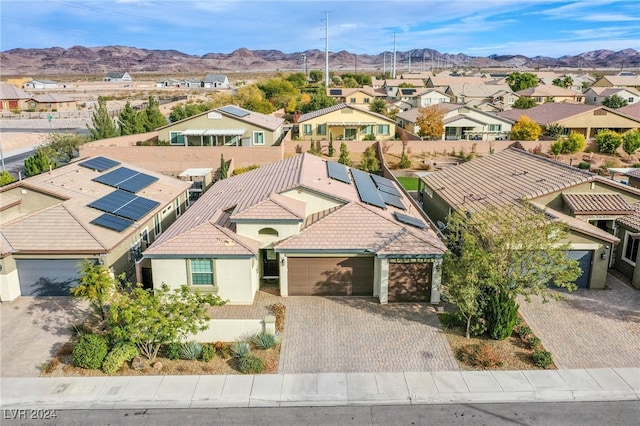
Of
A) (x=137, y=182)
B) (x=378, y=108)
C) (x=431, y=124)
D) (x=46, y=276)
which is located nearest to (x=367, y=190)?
(x=137, y=182)

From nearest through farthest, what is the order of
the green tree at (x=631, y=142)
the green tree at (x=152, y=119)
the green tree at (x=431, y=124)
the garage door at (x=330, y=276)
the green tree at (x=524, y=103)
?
1. the garage door at (x=330, y=276)
2. the green tree at (x=631, y=142)
3. the green tree at (x=152, y=119)
4. the green tree at (x=431, y=124)
5. the green tree at (x=524, y=103)

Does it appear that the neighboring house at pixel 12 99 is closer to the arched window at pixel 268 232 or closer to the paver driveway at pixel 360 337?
the arched window at pixel 268 232

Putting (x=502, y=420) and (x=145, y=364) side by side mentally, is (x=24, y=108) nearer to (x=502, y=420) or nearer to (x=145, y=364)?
(x=145, y=364)

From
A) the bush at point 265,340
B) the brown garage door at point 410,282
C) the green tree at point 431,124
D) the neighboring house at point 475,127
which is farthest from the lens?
the neighboring house at point 475,127

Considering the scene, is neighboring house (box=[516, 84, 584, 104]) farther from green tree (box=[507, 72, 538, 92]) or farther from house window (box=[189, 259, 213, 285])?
house window (box=[189, 259, 213, 285])

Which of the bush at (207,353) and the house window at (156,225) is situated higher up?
Result: the house window at (156,225)

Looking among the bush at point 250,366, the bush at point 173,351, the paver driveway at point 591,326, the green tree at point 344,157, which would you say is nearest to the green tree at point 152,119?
the green tree at point 344,157

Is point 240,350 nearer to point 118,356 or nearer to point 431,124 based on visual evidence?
point 118,356
